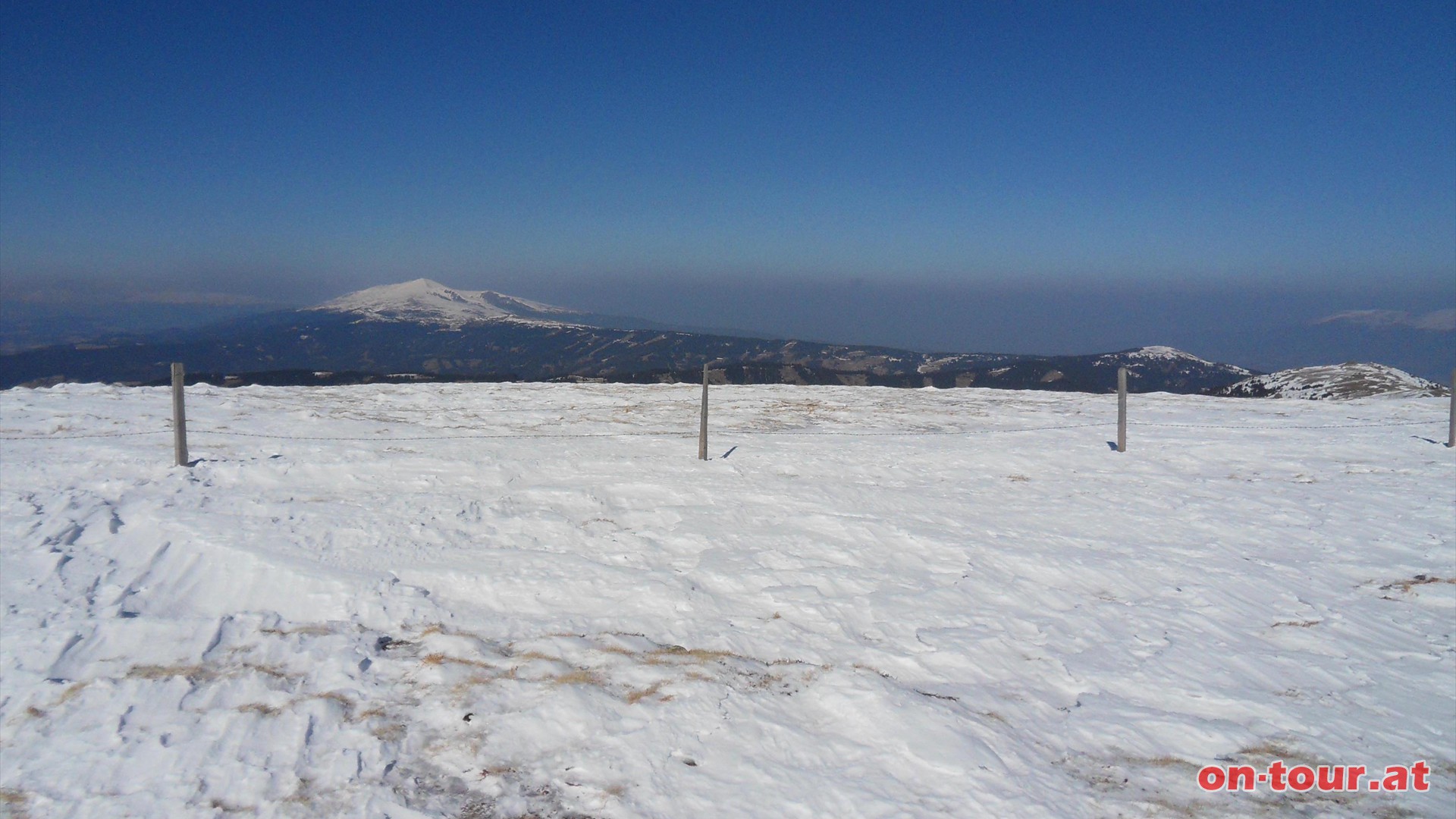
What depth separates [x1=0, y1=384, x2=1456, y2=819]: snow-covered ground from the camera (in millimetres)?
4230

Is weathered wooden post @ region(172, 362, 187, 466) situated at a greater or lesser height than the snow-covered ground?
greater

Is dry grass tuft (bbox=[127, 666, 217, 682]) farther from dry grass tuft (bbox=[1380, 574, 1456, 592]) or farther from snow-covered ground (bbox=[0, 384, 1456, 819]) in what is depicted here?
dry grass tuft (bbox=[1380, 574, 1456, 592])

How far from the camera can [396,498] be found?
909 centimetres

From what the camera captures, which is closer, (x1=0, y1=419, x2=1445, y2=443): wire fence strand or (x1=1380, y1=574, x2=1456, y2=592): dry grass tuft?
(x1=1380, y1=574, x2=1456, y2=592): dry grass tuft

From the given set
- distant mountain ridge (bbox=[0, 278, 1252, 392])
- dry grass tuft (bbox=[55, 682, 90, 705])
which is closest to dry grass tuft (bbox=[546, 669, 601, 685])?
dry grass tuft (bbox=[55, 682, 90, 705])

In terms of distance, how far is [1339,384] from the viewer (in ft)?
91.1

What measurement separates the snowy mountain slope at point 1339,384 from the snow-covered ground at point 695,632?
55.0ft

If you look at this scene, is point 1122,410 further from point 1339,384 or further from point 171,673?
point 1339,384

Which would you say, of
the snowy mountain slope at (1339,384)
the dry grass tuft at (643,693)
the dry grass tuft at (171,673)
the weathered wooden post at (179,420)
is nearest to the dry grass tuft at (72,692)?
the dry grass tuft at (171,673)

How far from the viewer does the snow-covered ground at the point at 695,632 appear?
167 inches

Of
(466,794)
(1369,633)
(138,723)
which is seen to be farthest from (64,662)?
(1369,633)

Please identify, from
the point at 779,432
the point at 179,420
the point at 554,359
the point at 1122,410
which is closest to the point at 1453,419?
the point at 1122,410

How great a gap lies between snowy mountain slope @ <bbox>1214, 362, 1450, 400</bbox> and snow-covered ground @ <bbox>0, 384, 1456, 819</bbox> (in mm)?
16761

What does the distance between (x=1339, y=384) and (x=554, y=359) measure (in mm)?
73219
